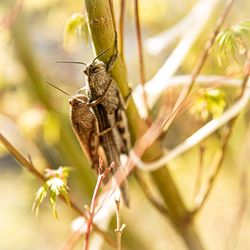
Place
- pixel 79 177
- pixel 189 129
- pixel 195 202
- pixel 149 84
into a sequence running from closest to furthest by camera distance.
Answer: pixel 195 202
pixel 149 84
pixel 79 177
pixel 189 129

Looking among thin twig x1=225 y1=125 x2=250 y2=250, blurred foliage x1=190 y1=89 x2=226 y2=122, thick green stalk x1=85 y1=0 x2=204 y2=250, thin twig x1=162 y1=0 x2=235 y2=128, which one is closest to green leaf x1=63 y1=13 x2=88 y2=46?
thick green stalk x1=85 y1=0 x2=204 y2=250

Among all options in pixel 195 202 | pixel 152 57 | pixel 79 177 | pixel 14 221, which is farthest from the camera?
pixel 14 221

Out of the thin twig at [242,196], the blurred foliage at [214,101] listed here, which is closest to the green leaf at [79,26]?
the blurred foliage at [214,101]

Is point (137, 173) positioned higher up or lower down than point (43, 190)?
lower down

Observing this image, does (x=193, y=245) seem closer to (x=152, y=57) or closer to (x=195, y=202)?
(x=195, y=202)

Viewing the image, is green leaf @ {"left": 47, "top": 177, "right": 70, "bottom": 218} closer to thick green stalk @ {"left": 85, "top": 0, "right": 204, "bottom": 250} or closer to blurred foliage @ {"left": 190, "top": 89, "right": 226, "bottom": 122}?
thick green stalk @ {"left": 85, "top": 0, "right": 204, "bottom": 250}

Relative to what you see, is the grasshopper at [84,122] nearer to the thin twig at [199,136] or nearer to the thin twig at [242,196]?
the thin twig at [199,136]

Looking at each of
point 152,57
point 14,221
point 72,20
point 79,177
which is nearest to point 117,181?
point 72,20
